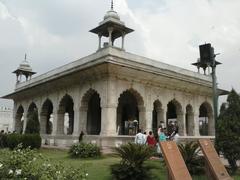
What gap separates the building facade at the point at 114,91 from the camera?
63.8 feet

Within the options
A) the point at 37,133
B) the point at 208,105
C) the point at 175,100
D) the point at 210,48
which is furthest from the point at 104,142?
the point at 208,105

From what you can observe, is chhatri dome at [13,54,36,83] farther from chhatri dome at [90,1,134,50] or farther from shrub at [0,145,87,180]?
shrub at [0,145,87,180]

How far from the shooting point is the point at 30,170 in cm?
543

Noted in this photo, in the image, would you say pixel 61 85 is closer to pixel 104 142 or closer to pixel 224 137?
pixel 104 142

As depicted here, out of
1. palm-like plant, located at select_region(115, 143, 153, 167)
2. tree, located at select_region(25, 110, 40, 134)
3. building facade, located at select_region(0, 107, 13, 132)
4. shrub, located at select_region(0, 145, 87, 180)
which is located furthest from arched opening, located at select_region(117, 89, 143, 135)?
building facade, located at select_region(0, 107, 13, 132)

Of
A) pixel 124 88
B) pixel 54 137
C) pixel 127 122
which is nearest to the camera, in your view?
pixel 124 88

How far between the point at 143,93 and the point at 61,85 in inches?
263

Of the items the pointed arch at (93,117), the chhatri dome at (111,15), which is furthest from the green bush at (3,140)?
the chhatri dome at (111,15)

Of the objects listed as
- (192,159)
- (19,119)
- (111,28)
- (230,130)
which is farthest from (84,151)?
(19,119)

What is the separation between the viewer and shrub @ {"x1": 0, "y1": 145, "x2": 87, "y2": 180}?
528 cm

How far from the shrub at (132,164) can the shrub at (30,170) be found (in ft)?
10.7

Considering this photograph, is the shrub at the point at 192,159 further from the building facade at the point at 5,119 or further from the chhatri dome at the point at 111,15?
the building facade at the point at 5,119

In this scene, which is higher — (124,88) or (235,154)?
(124,88)

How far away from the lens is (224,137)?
10375 mm
